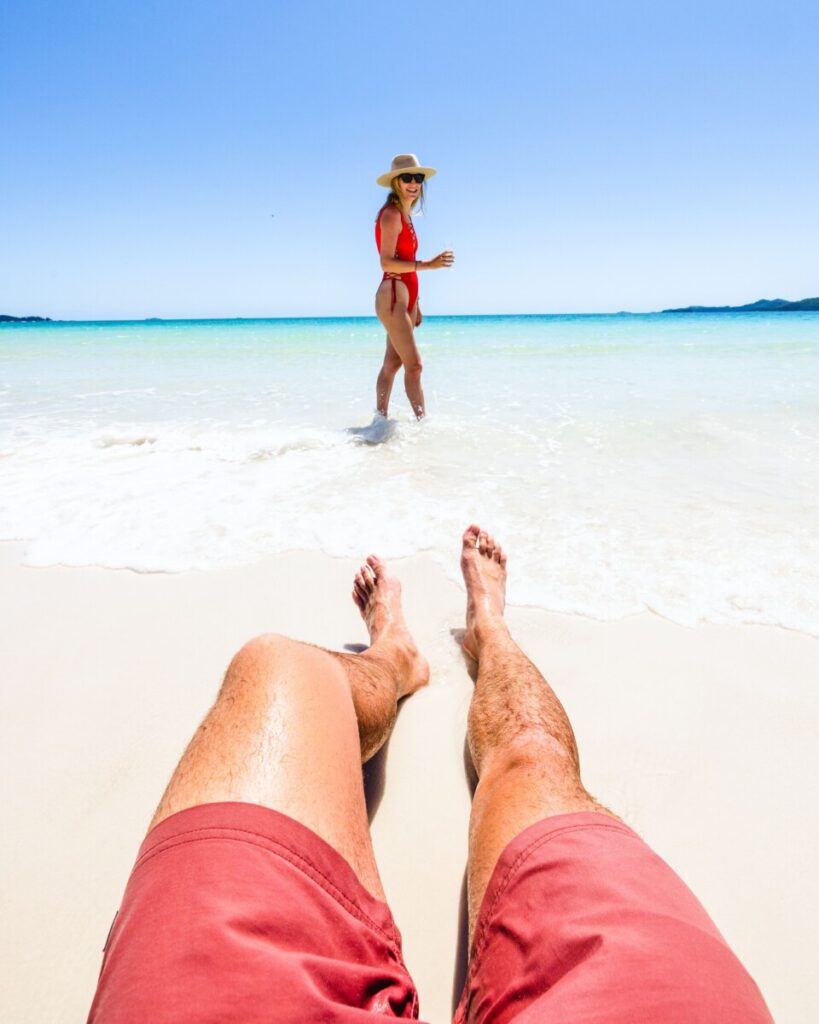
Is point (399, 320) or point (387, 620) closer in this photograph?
point (387, 620)

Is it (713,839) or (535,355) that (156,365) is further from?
(713,839)

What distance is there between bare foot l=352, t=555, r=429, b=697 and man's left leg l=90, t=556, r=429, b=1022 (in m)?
0.52

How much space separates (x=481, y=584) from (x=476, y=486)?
1221 millimetres

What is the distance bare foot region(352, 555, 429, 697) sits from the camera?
5.46ft

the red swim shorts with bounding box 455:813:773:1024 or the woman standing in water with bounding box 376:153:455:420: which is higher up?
the woman standing in water with bounding box 376:153:455:420

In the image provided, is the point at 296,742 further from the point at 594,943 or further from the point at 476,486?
the point at 476,486

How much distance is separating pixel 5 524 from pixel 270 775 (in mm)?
2540

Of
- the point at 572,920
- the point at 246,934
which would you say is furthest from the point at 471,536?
the point at 246,934

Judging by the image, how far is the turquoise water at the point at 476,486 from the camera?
218 cm

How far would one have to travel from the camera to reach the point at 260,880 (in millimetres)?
705

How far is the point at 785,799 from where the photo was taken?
126cm

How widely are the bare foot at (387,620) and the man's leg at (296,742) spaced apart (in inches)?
8.8

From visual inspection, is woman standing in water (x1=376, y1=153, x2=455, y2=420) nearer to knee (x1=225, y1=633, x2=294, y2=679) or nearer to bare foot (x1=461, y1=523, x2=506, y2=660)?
bare foot (x1=461, y1=523, x2=506, y2=660)

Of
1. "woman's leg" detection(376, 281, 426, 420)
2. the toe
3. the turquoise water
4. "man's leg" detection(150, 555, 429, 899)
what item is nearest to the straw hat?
"woman's leg" detection(376, 281, 426, 420)
